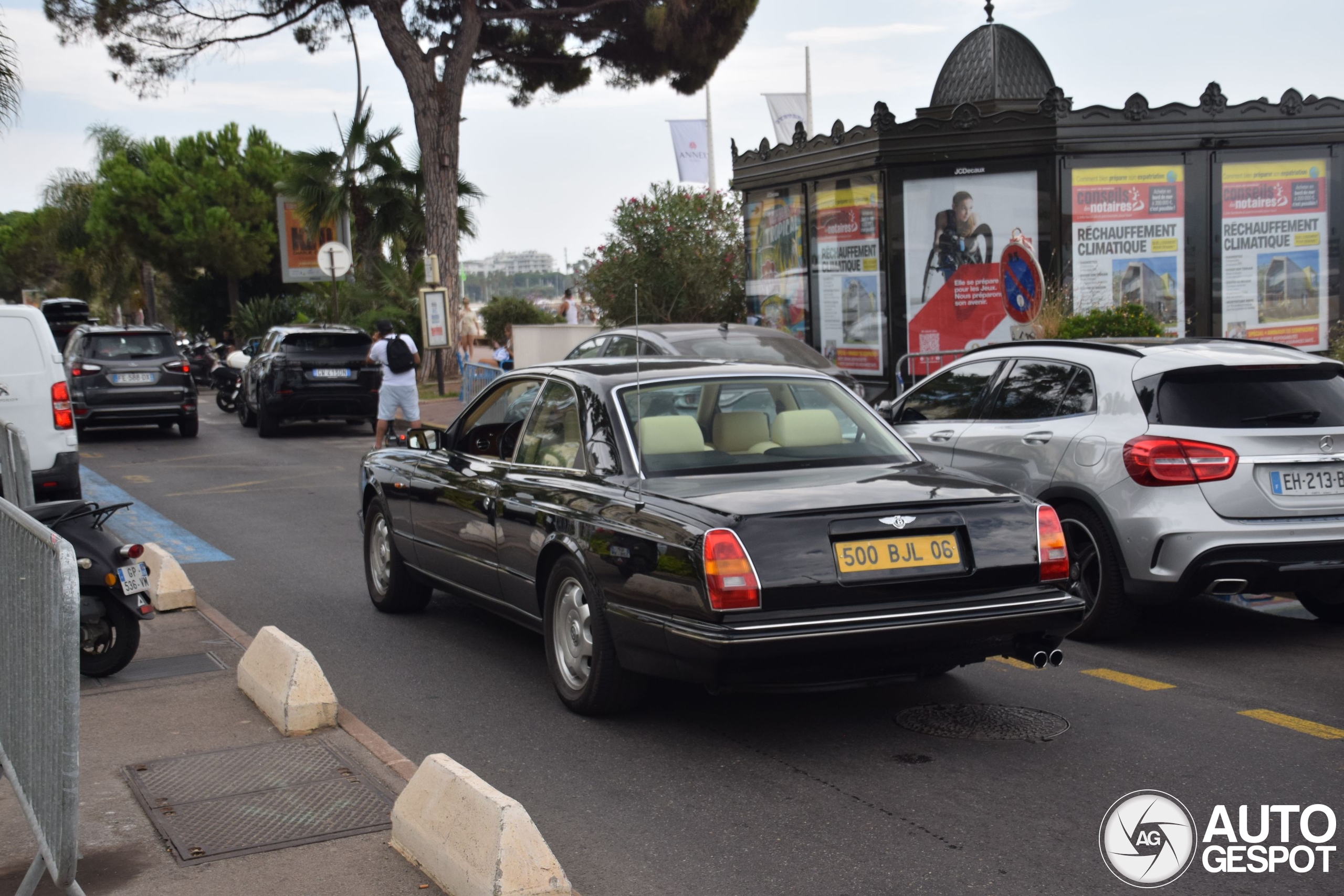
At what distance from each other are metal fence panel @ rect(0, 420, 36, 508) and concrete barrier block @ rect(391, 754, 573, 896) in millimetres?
5022

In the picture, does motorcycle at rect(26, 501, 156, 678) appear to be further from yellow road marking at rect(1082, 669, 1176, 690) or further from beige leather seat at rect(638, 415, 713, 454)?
yellow road marking at rect(1082, 669, 1176, 690)

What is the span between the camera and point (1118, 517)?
22.4ft

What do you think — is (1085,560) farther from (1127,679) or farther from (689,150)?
(689,150)

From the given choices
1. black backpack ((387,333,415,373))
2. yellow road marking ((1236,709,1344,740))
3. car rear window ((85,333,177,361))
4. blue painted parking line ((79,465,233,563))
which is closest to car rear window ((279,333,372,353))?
car rear window ((85,333,177,361))

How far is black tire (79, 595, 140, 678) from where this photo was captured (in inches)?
258

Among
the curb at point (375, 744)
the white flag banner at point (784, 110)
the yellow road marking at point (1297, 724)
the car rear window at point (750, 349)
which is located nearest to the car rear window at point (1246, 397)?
the yellow road marking at point (1297, 724)

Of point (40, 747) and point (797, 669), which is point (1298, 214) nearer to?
point (797, 669)

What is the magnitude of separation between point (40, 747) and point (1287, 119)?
16746 mm

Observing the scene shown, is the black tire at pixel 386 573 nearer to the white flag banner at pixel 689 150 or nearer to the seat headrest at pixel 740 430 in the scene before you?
the seat headrest at pixel 740 430

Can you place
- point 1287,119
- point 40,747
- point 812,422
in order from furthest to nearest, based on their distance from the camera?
1. point 1287,119
2. point 812,422
3. point 40,747

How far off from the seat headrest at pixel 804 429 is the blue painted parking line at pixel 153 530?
5.85 metres

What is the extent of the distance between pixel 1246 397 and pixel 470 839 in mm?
4702

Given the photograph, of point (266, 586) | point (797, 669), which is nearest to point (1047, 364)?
point (797, 669)

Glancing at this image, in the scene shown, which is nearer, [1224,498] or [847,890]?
[847,890]
